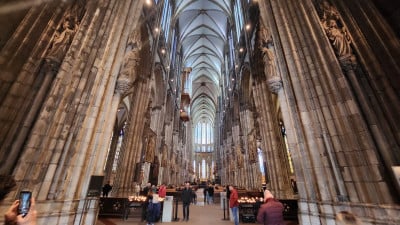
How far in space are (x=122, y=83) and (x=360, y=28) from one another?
8.84 m

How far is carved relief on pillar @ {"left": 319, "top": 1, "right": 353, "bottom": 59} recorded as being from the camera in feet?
18.1

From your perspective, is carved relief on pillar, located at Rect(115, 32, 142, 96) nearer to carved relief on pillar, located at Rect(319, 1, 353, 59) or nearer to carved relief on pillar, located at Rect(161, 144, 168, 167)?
carved relief on pillar, located at Rect(319, 1, 353, 59)

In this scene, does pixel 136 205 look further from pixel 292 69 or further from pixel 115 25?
pixel 292 69

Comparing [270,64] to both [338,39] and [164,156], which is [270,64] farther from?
[164,156]

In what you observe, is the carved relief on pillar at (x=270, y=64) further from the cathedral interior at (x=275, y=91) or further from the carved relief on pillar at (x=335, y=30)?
the carved relief on pillar at (x=335, y=30)

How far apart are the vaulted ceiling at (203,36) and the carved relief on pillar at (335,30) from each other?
19.8m

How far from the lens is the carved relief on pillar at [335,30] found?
18.1 feet

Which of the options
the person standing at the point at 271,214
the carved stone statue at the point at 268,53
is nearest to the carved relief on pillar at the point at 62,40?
the person standing at the point at 271,214

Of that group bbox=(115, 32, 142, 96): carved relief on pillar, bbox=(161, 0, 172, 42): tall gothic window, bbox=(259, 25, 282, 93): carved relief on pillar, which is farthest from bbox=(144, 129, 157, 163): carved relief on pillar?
bbox=(161, 0, 172, 42): tall gothic window

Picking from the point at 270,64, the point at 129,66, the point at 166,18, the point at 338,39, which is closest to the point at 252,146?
the point at 270,64

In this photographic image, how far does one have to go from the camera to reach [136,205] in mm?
7863

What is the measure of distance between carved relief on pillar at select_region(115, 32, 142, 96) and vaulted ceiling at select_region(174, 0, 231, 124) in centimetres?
1778

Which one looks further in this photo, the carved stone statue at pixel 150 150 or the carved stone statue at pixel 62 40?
the carved stone statue at pixel 150 150

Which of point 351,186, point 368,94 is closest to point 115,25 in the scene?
point 368,94
